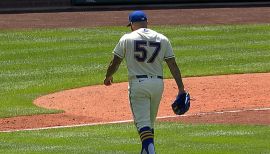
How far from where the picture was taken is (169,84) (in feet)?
69.6

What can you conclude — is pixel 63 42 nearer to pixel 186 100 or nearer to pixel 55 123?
pixel 55 123

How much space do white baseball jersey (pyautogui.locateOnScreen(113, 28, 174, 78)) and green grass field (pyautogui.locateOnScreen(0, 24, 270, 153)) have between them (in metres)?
1.73

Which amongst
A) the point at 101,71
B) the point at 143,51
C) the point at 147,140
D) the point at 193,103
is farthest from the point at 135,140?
the point at 101,71

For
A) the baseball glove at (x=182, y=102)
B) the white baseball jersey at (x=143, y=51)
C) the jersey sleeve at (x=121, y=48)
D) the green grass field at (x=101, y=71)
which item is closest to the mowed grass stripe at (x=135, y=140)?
the green grass field at (x=101, y=71)

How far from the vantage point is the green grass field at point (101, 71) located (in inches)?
520

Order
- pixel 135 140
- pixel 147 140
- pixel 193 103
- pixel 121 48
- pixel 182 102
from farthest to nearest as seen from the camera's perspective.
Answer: pixel 193 103 → pixel 135 140 → pixel 182 102 → pixel 121 48 → pixel 147 140

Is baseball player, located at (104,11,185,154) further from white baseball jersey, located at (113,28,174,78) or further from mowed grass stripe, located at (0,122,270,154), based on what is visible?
mowed grass stripe, located at (0,122,270,154)

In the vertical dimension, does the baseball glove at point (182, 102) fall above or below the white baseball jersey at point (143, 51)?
below

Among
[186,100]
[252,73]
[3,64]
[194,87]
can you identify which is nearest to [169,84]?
[194,87]

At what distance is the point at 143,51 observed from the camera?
438 inches

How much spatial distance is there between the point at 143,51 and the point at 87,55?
44.4 feet

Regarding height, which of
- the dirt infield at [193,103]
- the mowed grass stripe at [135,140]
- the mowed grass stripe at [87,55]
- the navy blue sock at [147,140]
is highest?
the navy blue sock at [147,140]

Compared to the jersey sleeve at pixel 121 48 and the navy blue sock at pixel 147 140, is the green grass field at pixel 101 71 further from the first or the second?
the jersey sleeve at pixel 121 48

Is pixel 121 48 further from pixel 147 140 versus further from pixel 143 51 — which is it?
pixel 147 140
